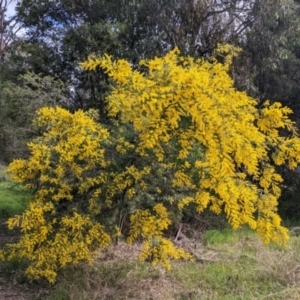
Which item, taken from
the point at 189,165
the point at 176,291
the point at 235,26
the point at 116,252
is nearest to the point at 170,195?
the point at 189,165

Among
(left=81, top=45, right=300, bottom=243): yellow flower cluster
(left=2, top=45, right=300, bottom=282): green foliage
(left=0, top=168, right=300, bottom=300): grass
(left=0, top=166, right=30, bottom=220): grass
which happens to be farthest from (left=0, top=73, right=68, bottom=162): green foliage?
(left=81, top=45, right=300, bottom=243): yellow flower cluster

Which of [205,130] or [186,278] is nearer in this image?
[205,130]

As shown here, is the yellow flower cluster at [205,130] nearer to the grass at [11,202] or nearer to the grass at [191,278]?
the grass at [191,278]

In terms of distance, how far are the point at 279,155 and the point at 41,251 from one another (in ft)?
8.92

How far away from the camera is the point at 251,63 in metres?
8.66

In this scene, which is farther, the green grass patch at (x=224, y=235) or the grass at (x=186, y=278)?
the green grass patch at (x=224, y=235)

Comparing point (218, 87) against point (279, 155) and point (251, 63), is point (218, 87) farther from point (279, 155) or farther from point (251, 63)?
point (251, 63)

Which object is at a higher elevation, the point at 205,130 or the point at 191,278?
the point at 205,130

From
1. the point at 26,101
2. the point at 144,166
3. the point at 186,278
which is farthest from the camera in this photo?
the point at 26,101

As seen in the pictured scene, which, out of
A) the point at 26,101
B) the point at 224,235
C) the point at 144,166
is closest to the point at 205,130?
the point at 144,166

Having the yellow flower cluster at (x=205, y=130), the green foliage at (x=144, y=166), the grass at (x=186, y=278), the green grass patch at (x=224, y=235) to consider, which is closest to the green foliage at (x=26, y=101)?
the green foliage at (x=144, y=166)

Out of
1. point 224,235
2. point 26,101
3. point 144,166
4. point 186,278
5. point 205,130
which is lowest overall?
point 186,278

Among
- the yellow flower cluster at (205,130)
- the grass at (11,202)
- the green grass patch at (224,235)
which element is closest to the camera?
the yellow flower cluster at (205,130)

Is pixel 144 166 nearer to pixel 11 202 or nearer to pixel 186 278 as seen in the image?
pixel 186 278
